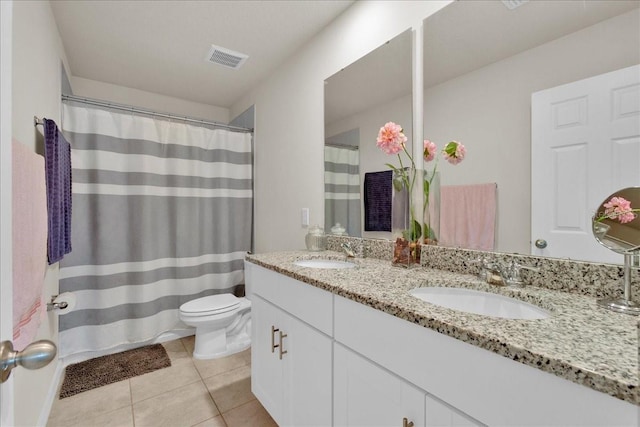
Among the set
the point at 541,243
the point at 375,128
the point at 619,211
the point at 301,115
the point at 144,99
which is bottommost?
the point at 541,243

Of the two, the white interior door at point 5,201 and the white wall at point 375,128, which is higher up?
the white wall at point 375,128

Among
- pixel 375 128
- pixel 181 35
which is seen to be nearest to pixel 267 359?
pixel 375 128

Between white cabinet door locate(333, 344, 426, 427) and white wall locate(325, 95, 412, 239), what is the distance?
783 mm

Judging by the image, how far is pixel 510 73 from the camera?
110 centimetres

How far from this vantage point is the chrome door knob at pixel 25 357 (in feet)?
1.45

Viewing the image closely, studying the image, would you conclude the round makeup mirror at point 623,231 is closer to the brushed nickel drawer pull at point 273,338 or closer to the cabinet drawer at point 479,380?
the cabinet drawer at point 479,380

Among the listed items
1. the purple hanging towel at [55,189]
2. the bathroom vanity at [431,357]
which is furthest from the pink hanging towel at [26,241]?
the bathroom vanity at [431,357]

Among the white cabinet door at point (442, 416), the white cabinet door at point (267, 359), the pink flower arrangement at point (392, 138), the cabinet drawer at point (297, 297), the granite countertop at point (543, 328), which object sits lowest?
the white cabinet door at point (267, 359)

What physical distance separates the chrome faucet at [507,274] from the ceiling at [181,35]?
1702 millimetres

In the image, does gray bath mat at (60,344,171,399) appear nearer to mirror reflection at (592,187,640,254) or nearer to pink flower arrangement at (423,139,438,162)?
pink flower arrangement at (423,139,438,162)

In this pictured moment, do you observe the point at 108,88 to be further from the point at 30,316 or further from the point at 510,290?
the point at 510,290

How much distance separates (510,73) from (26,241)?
1.84 meters

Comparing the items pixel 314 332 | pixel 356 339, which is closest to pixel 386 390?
pixel 356 339

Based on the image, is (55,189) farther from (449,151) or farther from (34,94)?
(449,151)
